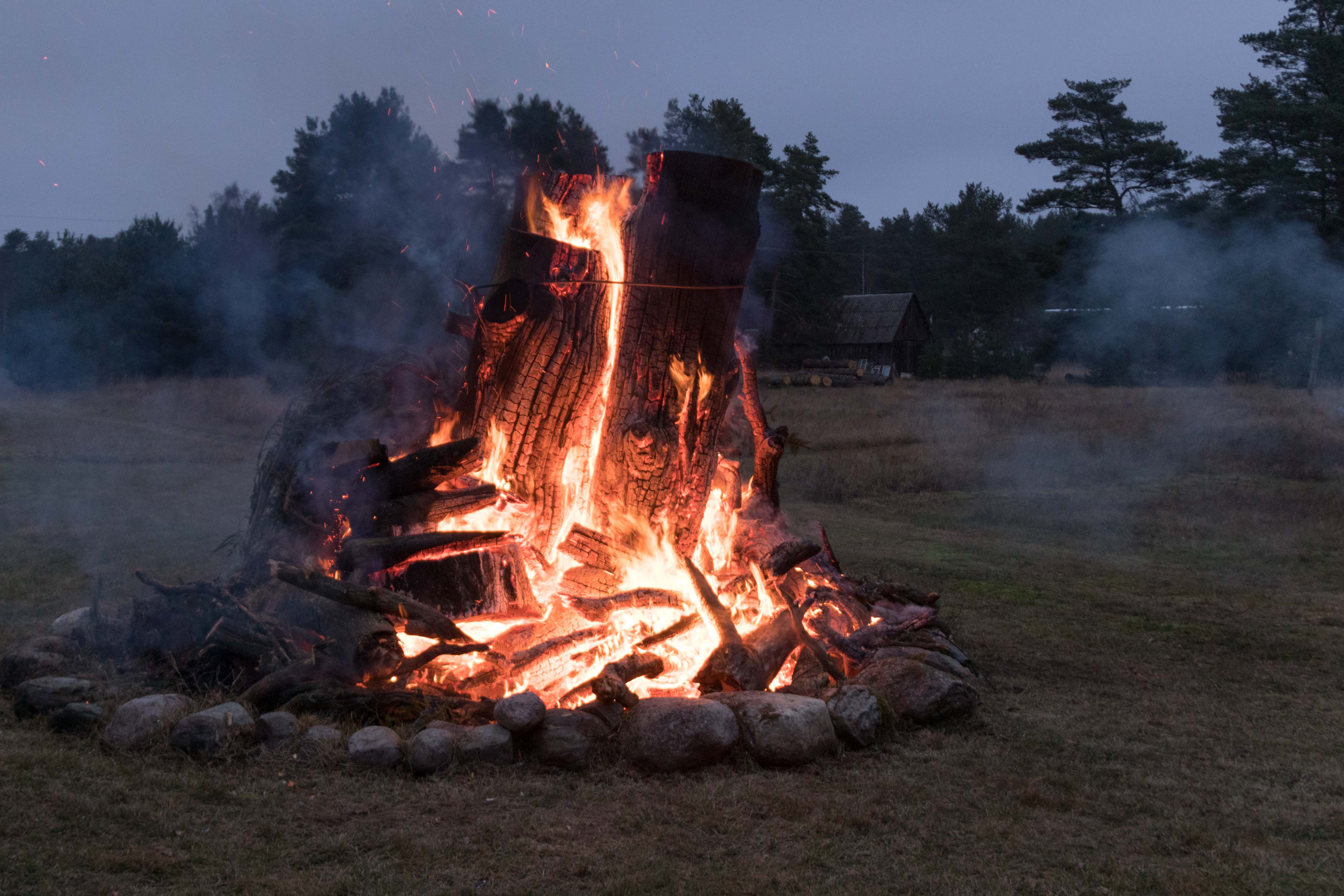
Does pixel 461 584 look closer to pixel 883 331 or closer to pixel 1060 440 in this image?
pixel 1060 440

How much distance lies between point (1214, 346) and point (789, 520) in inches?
636

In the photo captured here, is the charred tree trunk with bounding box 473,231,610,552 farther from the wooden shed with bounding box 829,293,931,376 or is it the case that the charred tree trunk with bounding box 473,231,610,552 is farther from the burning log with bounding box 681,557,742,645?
the wooden shed with bounding box 829,293,931,376

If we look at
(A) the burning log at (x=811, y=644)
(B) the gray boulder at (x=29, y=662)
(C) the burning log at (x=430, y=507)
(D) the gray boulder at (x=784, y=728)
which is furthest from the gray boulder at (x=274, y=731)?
(A) the burning log at (x=811, y=644)

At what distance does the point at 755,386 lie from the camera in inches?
287

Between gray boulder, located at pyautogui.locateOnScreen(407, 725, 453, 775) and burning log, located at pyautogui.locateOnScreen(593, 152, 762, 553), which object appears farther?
burning log, located at pyautogui.locateOnScreen(593, 152, 762, 553)

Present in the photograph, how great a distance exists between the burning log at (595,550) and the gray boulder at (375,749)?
5.99ft

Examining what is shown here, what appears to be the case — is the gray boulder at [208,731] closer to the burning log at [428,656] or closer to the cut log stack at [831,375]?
the burning log at [428,656]

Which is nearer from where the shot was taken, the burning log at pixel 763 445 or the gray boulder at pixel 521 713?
the gray boulder at pixel 521 713

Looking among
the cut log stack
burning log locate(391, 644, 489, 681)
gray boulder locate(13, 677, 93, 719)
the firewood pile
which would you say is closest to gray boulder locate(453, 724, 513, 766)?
the firewood pile

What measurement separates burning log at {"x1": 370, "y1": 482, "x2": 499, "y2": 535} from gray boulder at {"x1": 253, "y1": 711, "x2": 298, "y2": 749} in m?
1.57

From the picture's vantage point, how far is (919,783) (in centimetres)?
414

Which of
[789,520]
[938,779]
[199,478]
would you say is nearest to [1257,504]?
[789,520]

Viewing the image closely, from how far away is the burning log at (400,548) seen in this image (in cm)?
537

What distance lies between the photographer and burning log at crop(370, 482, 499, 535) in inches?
223
